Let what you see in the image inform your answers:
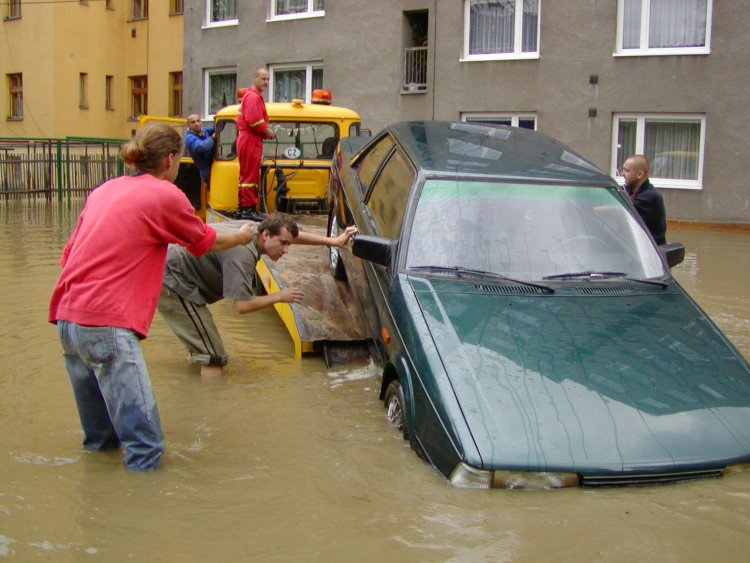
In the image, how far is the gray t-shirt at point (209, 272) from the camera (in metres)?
5.50

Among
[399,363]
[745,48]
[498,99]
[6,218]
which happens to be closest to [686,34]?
[745,48]

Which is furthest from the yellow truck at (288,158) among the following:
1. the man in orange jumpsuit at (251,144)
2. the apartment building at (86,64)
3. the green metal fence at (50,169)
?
the apartment building at (86,64)

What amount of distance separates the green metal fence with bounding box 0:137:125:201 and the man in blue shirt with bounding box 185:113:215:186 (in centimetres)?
1119

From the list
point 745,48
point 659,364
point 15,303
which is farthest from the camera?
point 745,48

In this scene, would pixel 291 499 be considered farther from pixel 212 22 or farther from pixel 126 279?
pixel 212 22

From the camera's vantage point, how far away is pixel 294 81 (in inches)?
885

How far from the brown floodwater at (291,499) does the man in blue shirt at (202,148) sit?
4862 mm

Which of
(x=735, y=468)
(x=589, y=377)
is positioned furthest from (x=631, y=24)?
(x=735, y=468)

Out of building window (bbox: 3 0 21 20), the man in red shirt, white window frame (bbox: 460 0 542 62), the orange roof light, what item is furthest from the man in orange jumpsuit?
building window (bbox: 3 0 21 20)

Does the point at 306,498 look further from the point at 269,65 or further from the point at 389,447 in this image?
the point at 269,65

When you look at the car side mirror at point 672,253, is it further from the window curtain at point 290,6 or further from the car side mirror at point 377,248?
the window curtain at point 290,6

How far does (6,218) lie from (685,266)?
1204cm

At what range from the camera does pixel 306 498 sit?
389 cm

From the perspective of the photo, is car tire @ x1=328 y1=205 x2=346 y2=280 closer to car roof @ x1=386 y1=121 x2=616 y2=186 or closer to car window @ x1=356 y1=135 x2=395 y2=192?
car window @ x1=356 y1=135 x2=395 y2=192
